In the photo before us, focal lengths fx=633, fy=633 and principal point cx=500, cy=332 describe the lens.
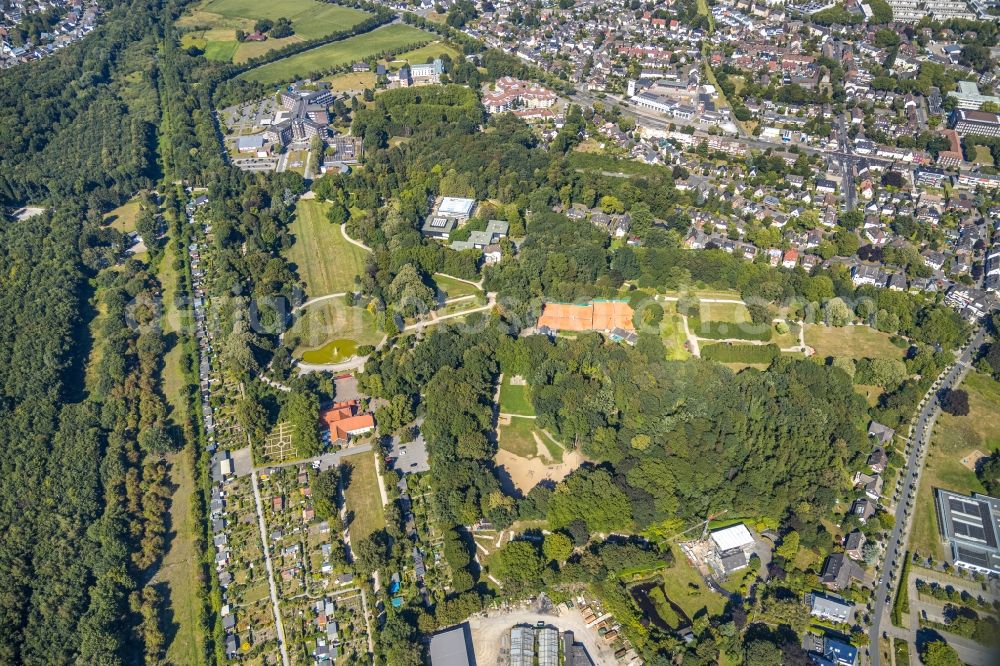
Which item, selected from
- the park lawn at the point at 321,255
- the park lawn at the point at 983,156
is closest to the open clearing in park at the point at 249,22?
the park lawn at the point at 321,255

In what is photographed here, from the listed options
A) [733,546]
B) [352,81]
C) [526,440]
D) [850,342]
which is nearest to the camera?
[733,546]

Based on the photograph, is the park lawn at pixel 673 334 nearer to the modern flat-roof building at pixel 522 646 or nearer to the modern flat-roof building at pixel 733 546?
the modern flat-roof building at pixel 733 546

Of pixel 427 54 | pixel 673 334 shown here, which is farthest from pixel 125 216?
pixel 673 334

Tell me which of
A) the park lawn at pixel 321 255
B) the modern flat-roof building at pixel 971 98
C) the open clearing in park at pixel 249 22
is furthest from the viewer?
the open clearing in park at pixel 249 22

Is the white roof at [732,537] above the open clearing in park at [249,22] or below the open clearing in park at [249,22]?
below

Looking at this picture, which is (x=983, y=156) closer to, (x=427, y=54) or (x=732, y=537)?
(x=732, y=537)

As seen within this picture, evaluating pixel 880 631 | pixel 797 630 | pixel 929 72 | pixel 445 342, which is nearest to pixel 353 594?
pixel 445 342
